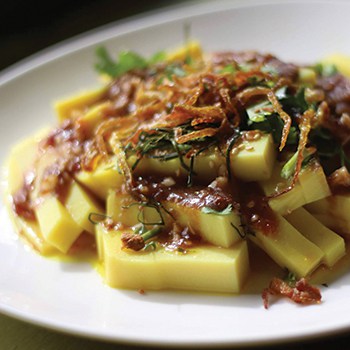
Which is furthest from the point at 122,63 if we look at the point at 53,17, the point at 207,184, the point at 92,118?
the point at 53,17

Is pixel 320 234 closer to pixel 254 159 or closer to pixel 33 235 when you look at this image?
pixel 254 159

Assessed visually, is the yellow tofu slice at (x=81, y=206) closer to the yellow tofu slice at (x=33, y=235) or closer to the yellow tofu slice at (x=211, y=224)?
the yellow tofu slice at (x=33, y=235)

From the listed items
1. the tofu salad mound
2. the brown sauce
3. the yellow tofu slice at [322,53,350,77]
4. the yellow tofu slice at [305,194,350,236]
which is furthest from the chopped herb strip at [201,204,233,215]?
the yellow tofu slice at [322,53,350,77]

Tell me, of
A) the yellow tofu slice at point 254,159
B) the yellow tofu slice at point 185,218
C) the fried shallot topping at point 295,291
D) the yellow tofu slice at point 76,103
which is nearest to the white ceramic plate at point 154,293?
the fried shallot topping at point 295,291

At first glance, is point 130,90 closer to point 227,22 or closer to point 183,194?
point 183,194

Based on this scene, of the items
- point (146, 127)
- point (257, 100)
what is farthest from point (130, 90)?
point (257, 100)
